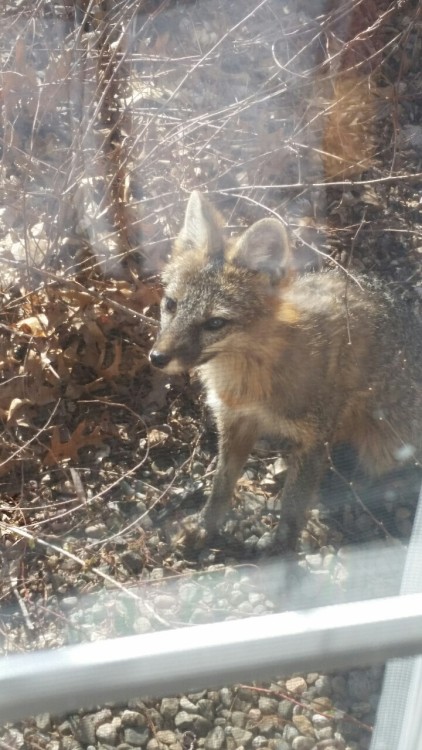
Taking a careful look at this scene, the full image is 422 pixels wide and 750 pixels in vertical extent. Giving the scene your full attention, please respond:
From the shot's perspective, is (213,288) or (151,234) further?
(151,234)

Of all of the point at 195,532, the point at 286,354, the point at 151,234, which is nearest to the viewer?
the point at 195,532

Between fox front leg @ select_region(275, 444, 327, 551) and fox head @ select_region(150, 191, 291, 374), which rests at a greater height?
fox head @ select_region(150, 191, 291, 374)

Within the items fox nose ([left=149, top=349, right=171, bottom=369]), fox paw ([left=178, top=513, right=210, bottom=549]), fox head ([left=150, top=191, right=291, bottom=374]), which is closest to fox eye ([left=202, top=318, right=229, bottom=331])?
fox head ([left=150, top=191, right=291, bottom=374])

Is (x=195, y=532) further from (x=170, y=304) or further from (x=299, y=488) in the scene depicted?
(x=170, y=304)

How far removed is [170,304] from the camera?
1.75 meters

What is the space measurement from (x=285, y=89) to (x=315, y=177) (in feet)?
0.80

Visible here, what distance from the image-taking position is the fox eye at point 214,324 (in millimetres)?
1698

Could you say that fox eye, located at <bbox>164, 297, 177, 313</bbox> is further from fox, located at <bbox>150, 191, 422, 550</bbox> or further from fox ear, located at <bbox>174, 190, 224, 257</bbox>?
fox ear, located at <bbox>174, 190, 224, 257</bbox>

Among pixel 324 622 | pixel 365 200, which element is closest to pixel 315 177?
pixel 365 200

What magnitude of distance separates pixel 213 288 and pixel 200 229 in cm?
19

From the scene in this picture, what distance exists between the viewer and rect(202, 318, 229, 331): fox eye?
170 centimetres

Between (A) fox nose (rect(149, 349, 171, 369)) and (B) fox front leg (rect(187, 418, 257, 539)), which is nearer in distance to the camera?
(A) fox nose (rect(149, 349, 171, 369))

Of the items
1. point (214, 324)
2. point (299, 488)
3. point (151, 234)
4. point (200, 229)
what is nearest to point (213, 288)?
point (214, 324)

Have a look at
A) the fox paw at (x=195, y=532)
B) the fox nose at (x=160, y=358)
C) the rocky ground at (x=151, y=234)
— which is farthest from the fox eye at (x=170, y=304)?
the fox paw at (x=195, y=532)
